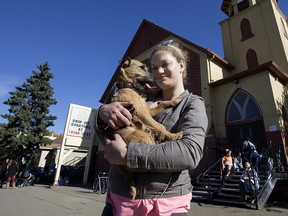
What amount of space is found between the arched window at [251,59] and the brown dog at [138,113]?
17.0 m

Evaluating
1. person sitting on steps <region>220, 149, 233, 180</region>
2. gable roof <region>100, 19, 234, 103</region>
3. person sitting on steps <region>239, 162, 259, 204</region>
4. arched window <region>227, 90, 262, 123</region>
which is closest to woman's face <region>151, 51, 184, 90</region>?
person sitting on steps <region>239, 162, 259, 204</region>

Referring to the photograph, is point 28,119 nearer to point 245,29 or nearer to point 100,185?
point 100,185

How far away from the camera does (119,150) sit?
4.19 ft

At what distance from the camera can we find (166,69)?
1830mm

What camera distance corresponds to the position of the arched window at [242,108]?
40.2ft

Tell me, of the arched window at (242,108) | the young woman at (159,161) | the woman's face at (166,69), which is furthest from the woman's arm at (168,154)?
the arched window at (242,108)

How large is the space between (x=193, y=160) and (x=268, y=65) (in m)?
12.7

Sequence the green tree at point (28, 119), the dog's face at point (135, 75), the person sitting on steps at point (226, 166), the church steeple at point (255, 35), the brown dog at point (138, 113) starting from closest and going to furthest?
the brown dog at point (138, 113) → the dog's face at point (135, 75) → the person sitting on steps at point (226, 166) → the church steeple at point (255, 35) → the green tree at point (28, 119)

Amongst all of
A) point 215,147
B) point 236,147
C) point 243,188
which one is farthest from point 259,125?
point 243,188

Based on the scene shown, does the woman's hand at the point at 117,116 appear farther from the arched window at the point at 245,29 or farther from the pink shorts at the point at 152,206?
the arched window at the point at 245,29

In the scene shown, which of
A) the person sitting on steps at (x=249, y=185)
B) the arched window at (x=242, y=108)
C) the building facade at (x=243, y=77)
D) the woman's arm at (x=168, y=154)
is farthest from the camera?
the arched window at (x=242, y=108)

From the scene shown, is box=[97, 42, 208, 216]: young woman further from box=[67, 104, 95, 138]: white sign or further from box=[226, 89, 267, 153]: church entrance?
box=[67, 104, 95, 138]: white sign

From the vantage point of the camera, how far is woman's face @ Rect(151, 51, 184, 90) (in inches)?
72.1

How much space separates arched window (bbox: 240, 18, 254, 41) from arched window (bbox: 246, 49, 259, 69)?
139 cm
